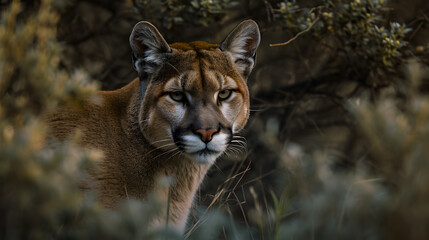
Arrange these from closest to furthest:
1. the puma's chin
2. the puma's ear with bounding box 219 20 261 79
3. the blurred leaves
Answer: the puma's chin
the puma's ear with bounding box 219 20 261 79
the blurred leaves

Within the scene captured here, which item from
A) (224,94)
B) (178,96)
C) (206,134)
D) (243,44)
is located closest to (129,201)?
(206,134)

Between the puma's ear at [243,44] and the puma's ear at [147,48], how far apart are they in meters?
0.51

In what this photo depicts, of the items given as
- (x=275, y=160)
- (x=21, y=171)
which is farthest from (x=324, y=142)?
(x=21, y=171)

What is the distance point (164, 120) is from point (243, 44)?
959 millimetres

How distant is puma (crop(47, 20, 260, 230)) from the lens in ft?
10.3

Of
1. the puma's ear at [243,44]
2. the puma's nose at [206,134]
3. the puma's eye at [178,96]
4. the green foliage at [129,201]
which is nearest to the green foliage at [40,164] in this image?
the green foliage at [129,201]

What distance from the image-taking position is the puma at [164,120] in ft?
10.3

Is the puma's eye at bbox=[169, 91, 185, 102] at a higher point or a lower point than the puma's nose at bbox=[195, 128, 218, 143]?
higher

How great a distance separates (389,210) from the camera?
1.58 metres

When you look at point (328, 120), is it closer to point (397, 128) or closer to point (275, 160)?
point (275, 160)

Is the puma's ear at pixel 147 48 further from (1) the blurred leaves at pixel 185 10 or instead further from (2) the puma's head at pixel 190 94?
(1) the blurred leaves at pixel 185 10

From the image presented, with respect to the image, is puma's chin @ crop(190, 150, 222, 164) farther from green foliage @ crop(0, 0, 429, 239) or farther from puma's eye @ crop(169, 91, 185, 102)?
green foliage @ crop(0, 0, 429, 239)

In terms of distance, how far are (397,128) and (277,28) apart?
11.9 feet

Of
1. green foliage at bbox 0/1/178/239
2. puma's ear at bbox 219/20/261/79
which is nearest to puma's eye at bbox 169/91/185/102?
puma's ear at bbox 219/20/261/79
